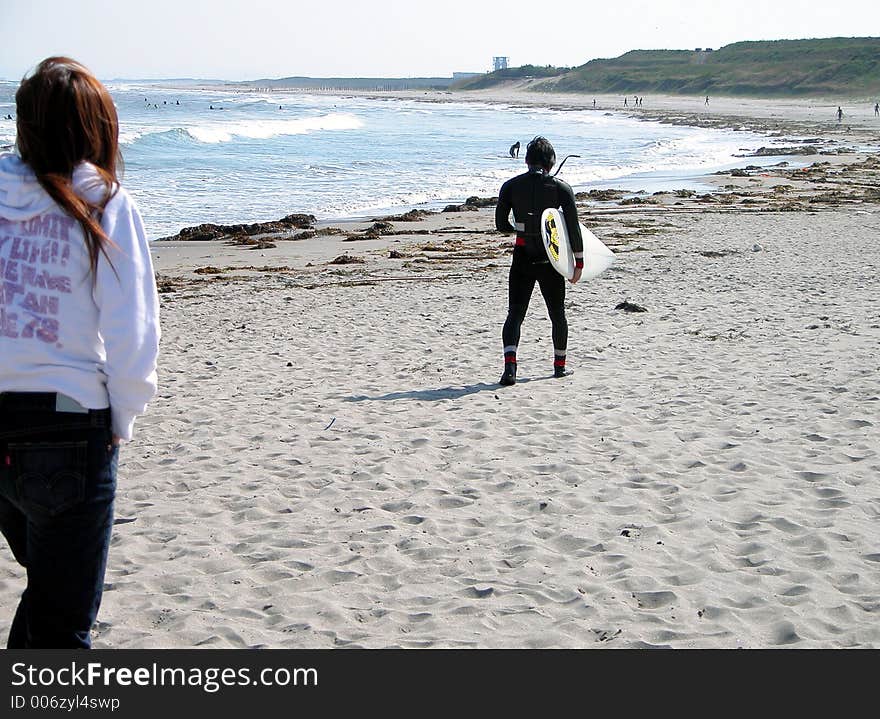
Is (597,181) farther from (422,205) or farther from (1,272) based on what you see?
(1,272)

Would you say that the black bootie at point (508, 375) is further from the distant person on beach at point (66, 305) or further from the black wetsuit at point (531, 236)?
the distant person on beach at point (66, 305)

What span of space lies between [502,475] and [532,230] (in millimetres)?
2271

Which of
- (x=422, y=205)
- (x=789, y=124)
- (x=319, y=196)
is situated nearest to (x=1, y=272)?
(x=422, y=205)

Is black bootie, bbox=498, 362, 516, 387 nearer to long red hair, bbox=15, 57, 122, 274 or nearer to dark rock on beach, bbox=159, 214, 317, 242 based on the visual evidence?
long red hair, bbox=15, 57, 122, 274

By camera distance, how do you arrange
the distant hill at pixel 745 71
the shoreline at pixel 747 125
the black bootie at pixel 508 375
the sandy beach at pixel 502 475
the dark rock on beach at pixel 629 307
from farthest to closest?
the distant hill at pixel 745 71, the shoreline at pixel 747 125, the dark rock on beach at pixel 629 307, the black bootie at pixel 508 375, the sandy beach at pixel 502 475

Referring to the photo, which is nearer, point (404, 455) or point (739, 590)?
point (739, 590)

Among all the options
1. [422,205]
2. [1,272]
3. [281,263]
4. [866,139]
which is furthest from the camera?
[866,139]

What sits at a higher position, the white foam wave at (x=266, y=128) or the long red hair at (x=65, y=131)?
the white foam wave at (x=266, y=128)

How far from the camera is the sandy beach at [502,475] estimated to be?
3.48 meters

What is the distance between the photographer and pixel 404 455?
5309 mm

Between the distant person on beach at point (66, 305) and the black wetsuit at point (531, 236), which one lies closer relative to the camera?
the distant person on beach at point (66, 305)

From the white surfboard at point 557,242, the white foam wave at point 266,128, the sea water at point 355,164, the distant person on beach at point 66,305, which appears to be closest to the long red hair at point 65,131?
the distant person on beach at point 66,305
